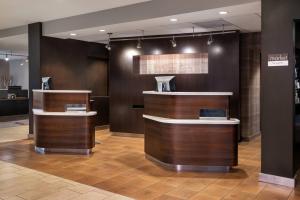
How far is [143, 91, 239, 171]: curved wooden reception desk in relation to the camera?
481 centimetres

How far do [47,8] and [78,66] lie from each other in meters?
3.00

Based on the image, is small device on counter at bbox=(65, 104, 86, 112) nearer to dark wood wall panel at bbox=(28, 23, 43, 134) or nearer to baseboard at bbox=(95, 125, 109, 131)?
dark wood wall panel at bbox=(28, 23, 43, 134)

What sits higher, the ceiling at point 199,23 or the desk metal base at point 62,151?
the ceiling at point 199,23

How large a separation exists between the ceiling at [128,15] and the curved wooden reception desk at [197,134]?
4.73ft

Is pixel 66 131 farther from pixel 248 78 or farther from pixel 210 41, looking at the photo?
pixel 248 78

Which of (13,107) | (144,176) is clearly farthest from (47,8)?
(13,107)

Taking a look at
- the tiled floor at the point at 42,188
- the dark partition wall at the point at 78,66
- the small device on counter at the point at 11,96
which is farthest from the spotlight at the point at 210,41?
the small device on counter at the point at 11,96

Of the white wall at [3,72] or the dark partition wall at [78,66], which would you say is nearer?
the dark partition wall at [78,66]

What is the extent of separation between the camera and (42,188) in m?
4.11

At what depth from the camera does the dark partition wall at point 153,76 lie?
729cm

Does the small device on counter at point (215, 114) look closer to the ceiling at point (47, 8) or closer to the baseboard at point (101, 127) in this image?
the ceiling at point (47, 8)

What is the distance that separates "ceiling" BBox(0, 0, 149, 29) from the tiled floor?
10.3 feet

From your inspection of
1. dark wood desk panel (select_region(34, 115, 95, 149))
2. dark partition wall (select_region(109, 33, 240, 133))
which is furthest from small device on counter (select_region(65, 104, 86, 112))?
dark partition wall (select_region(109, 33, 240, 133))

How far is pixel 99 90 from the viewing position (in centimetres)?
989
